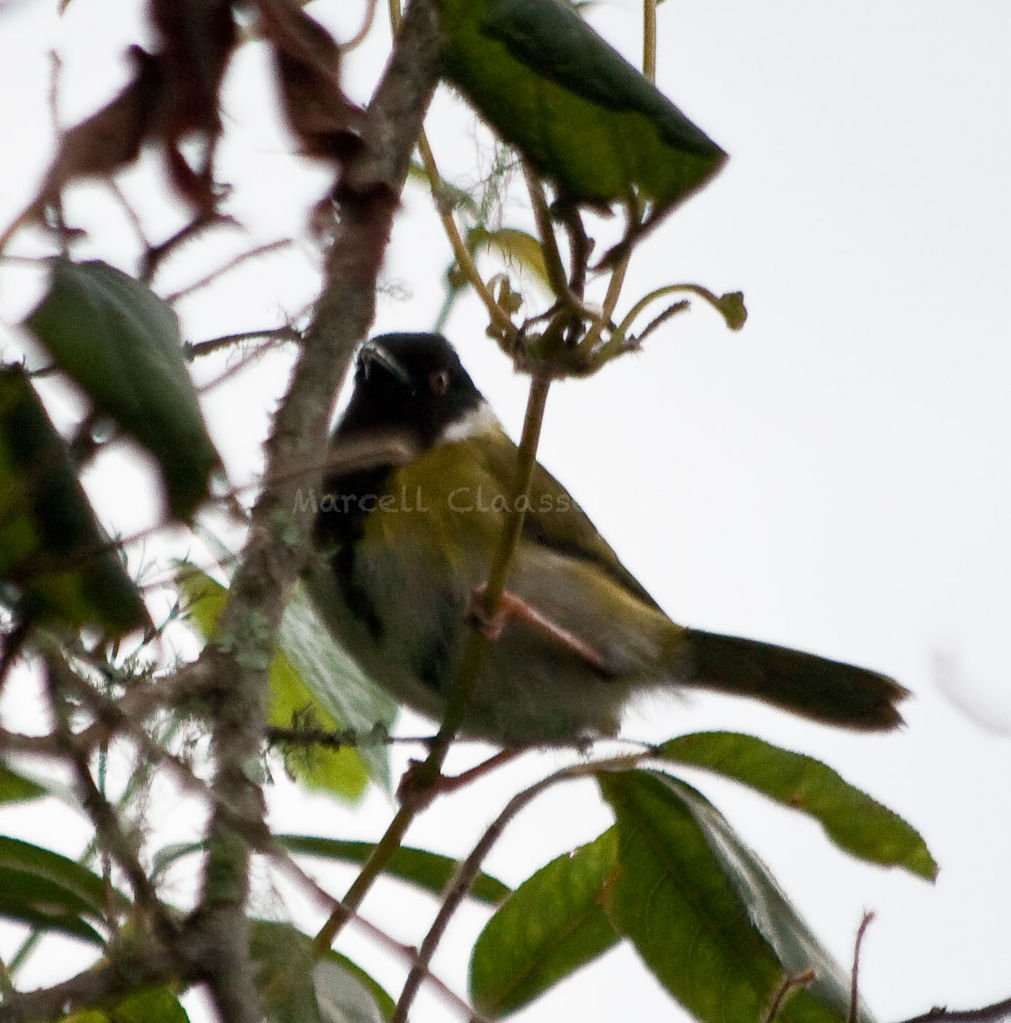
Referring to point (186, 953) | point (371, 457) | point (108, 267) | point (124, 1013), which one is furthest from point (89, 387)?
point (124, 1013)

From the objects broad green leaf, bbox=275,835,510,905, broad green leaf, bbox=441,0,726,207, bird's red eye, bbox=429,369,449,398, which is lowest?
broad green leaf, bbox=275,835,510,905

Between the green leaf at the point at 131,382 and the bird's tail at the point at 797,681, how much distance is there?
1.98 metres

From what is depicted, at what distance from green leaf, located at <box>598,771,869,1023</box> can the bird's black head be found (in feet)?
4.21

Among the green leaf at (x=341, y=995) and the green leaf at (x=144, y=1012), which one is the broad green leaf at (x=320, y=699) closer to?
the green leaf at (x=341, y=995)

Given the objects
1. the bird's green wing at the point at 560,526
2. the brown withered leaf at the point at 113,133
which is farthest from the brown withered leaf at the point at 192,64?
the bird's green wing at the point at 560,526

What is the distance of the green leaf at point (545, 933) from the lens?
169cm

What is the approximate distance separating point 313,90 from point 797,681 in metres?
2.01

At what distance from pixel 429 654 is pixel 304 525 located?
1139 millimetres

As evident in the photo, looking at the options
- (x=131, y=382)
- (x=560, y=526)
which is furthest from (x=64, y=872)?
(x=560, y=526)

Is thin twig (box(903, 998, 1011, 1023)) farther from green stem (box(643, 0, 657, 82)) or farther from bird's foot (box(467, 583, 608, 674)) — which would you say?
green stem (box(643, 0, 657, 82))

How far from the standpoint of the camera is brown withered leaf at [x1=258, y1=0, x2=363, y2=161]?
3.06ft

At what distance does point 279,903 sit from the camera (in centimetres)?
115

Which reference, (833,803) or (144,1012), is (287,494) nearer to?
(144,1012)

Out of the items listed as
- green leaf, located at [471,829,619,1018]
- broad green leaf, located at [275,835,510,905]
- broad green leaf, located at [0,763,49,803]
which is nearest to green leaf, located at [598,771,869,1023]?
green leaf, located at [471,829,619,1018]
